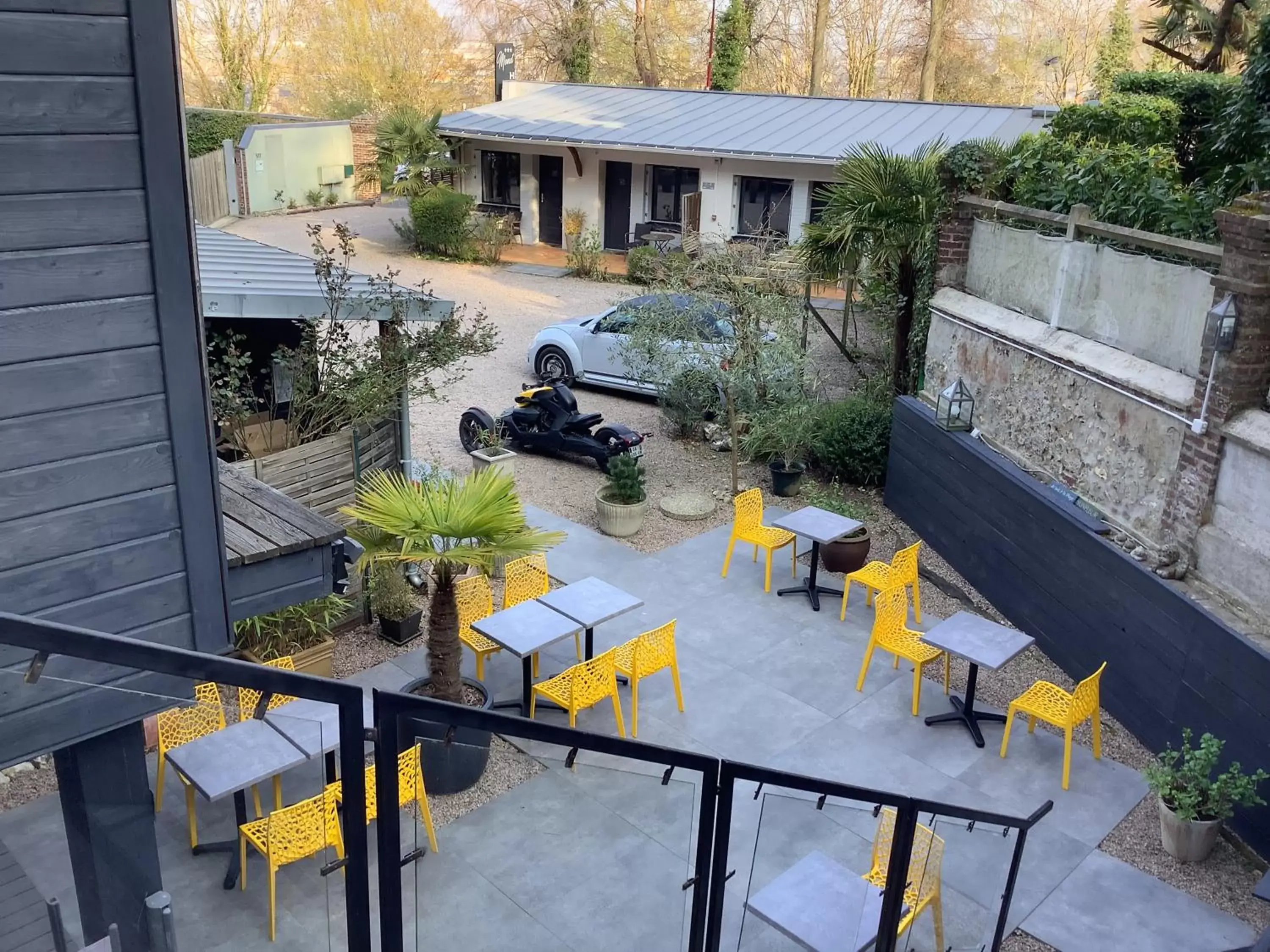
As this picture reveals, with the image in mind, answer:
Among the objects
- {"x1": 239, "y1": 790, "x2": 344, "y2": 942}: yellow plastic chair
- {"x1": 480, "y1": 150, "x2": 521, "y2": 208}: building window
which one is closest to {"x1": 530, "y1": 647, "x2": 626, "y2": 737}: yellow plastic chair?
{"x1": 239, "y1": 790, "x2": 344, "y2": 942}: yellow plastic chair

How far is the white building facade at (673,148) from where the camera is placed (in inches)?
836

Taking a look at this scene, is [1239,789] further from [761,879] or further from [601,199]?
[601,199]

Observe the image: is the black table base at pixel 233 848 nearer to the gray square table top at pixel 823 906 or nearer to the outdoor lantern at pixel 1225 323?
the gray square table top at pixel 823 906

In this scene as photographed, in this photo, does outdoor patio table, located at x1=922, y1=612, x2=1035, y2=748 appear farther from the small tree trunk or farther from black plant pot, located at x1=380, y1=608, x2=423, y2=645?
black plant pot, located at x1=380, y1=608, x2=423, y2=645

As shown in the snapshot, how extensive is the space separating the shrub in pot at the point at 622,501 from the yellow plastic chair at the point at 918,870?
5890mm

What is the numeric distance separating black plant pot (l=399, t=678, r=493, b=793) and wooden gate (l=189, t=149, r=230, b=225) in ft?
81.2

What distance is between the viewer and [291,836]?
4.04 meters

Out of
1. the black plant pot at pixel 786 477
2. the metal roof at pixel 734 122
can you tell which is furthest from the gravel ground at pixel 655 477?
the metal roof at pixel 734 122

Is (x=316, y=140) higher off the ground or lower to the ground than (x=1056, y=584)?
higher

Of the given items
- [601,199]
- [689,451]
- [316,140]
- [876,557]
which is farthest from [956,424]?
[316,140]

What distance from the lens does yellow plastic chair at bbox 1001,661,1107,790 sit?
6.76 metres

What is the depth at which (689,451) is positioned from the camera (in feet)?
41.6

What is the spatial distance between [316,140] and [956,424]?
2494 cm

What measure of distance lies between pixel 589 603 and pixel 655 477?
4536mm
